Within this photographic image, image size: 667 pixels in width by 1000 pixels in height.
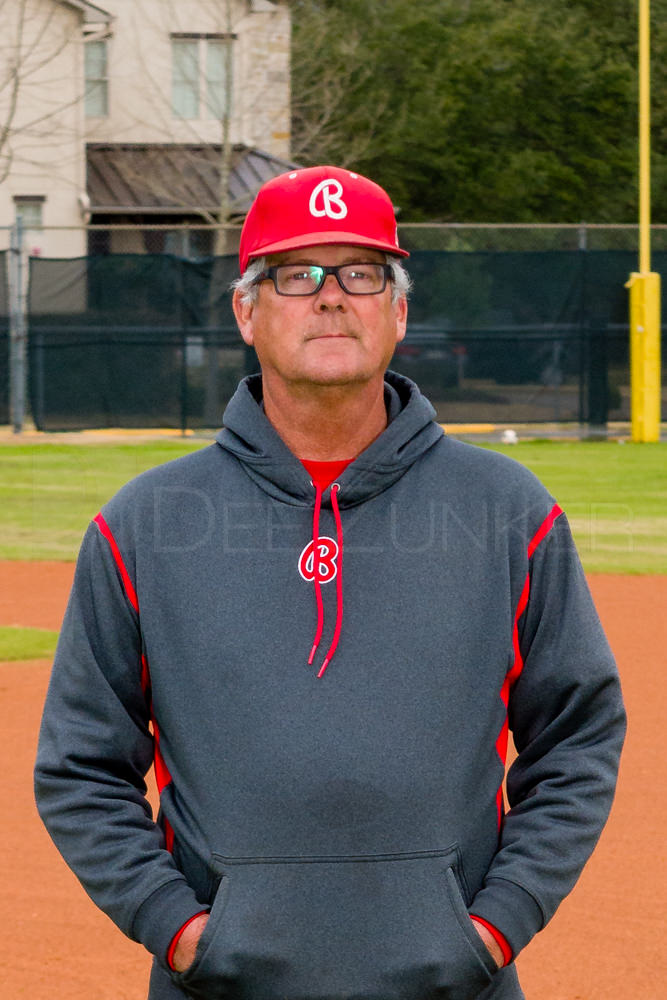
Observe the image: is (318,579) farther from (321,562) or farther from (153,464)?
(153,464)

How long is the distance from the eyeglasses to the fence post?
1630cm

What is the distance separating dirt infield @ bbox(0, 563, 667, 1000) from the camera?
3.83 meters

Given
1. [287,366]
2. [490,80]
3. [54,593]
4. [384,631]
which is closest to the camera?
[384,631]

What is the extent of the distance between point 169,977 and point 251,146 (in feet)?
95.0

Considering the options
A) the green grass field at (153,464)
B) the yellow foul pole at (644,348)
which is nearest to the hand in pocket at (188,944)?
the green grass field at (153,464)

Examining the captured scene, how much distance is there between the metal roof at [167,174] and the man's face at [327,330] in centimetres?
2757

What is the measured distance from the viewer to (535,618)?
2.25 m

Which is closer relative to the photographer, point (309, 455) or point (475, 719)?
point (475, 719)

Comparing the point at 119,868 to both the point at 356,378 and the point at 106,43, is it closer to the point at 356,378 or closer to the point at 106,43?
the point at 356,378

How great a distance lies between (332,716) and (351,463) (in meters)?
0.41

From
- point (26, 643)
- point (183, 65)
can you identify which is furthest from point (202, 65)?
point (26, 643)

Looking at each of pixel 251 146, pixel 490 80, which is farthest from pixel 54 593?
pixel 490 80

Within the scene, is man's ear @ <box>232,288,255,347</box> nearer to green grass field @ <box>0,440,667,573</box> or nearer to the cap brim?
the cap brim

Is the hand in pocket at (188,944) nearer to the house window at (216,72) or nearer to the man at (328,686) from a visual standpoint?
the man at (328,686)
